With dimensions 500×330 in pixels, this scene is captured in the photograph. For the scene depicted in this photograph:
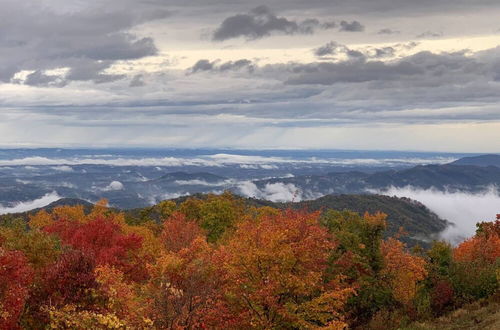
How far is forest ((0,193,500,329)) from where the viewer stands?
2636cm

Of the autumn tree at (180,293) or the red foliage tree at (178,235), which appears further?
the red foliage tree at (178,235)

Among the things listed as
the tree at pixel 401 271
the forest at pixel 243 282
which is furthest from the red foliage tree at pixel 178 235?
the tree at pixel 401 271

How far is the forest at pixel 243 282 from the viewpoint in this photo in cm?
2636

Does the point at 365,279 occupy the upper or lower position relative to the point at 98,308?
lower

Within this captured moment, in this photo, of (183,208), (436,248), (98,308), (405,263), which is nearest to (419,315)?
(405,263)

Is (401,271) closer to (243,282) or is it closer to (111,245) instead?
(243,282)

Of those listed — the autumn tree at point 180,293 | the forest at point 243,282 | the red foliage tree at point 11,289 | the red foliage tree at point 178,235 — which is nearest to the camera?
the autumn tree at point 180,293

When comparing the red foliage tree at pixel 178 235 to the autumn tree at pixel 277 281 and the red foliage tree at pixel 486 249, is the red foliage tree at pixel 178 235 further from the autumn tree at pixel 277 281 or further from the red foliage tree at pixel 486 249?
the red foliage tree at pixel 486 249

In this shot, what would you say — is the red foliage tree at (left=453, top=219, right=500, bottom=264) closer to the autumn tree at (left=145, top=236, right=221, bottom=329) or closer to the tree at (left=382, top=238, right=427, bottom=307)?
the tree at (left=382, top=238, right=427, bottom=307)

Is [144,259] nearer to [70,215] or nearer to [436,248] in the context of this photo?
[436,248]

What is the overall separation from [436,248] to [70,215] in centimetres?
8248

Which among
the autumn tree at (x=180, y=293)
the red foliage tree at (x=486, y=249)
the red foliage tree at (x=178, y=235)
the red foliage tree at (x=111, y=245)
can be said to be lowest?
the red foliage tree at (x=486, y=249)

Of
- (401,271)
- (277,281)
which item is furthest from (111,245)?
(401,271)

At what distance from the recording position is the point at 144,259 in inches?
1967
